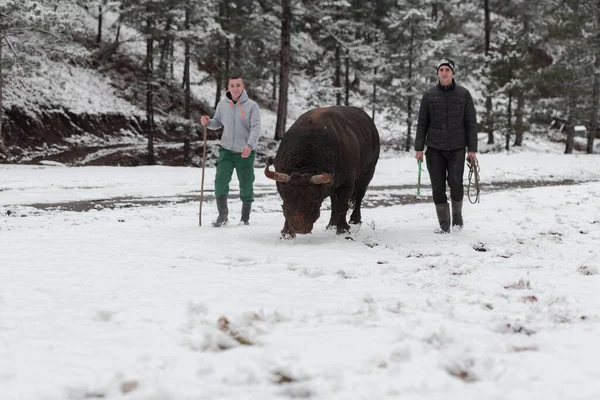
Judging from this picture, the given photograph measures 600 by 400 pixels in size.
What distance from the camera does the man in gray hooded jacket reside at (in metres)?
8.62

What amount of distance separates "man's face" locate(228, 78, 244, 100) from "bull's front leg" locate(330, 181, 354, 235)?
236cm

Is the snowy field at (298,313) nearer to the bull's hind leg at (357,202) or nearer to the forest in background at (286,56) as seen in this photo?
the bull's hind leg at (357,202)

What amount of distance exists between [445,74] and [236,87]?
3.32 meters

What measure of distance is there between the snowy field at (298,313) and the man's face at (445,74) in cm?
237

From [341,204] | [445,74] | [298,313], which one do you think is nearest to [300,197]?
[341,204]

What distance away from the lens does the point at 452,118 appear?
806 centimetres

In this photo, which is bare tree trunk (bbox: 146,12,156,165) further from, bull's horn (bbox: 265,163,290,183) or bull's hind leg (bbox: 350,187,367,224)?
bull's horn (bbox: 265,163,290,183)

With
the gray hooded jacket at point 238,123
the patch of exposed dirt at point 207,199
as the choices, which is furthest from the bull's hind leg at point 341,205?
the patch of exposed dirt at point 207,199

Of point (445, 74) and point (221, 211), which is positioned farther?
point (221, 211)

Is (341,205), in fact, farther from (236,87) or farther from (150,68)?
(150,68)

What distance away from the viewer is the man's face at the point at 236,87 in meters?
8.53

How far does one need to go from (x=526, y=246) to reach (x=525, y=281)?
212 cm

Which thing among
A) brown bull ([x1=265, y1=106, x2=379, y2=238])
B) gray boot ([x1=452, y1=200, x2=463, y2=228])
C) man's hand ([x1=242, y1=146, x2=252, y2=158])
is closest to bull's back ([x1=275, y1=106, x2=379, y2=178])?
brown bull ([x1=265, y1=106, x2=379, y2=238])

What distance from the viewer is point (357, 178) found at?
29.0 ft
